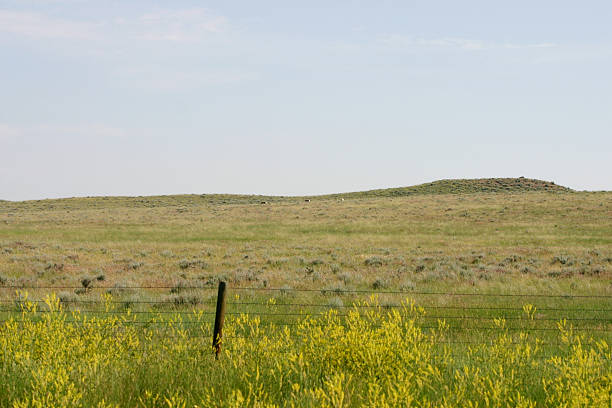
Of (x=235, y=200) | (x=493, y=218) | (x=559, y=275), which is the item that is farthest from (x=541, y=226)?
(x=235, y=200)

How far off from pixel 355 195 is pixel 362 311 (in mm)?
106206

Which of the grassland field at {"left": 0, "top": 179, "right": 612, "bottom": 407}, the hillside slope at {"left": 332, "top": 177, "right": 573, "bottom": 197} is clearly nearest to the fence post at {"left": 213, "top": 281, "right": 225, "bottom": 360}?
the grassland field at {"left": 0, "top": 179, "right": 612, "bottom": 407}

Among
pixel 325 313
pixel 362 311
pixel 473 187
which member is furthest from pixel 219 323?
pixel 473 187

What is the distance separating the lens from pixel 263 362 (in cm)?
651

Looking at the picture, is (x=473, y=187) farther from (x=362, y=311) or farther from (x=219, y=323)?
(x=219, y=323)

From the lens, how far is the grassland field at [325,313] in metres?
5.82

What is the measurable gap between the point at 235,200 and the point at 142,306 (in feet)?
356

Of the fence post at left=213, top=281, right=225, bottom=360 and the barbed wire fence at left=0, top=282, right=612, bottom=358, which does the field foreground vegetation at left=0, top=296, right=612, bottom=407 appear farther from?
the barbed wire fence at left=0, top=282, right=612, bottom=358

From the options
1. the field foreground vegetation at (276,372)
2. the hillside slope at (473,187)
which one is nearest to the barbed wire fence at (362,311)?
the field foreground vegetation at (276,372)

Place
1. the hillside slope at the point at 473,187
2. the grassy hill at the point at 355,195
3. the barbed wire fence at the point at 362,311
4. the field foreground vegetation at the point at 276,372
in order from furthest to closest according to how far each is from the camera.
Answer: the hillside slope at the point at 473,187, the grassy hill at the point at 355,195, the barbed wire fence at the point at 362,311, the field foreground vegetation at the point at 276,372

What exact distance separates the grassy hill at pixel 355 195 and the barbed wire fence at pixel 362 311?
93.4 m

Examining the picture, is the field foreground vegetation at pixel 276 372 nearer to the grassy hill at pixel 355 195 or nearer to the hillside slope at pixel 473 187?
the grassy hill at pixel 355 195

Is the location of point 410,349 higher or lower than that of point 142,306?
higher

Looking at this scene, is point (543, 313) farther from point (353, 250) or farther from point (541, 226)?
point (541, 226)
